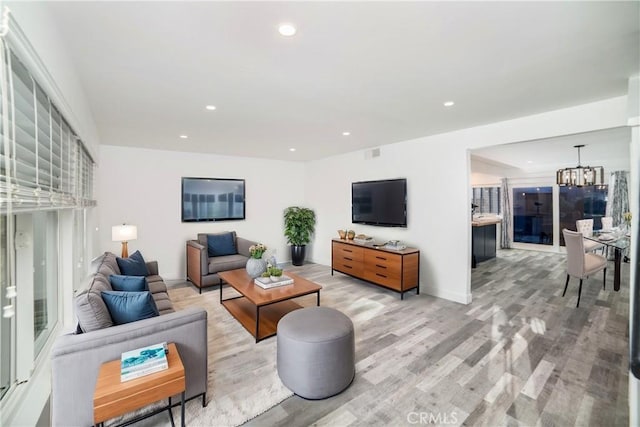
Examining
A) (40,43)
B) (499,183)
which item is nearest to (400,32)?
(40,43)

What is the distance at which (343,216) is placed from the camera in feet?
18.9

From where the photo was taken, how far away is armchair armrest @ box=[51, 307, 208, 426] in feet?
5.00

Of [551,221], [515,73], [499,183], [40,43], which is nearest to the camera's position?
[40,43]

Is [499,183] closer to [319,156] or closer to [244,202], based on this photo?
[319,156]

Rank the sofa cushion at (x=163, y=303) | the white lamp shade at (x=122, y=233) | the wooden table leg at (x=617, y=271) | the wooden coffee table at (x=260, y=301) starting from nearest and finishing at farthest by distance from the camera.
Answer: the sofa cushion at (x=163, y=303)
the wooden coffee table at (x=260, y=301)
the white lamp shade at (x=122, y=233)
the wooden table leg at (x=617, y=271)

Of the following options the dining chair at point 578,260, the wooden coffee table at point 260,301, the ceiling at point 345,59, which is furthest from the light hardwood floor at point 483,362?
the ceiling at point 345,59

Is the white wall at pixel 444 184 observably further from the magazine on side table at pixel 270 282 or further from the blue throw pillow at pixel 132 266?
the blue throw pillow at pixel 132 266

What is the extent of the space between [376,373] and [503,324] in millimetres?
1924

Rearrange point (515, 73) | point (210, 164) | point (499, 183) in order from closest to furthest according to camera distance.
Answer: point (515, 73)
point (210, 164)
point (499, 183)

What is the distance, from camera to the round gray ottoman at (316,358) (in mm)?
1994

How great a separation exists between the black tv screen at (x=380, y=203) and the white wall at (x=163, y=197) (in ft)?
7.16

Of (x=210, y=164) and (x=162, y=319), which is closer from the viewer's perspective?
(x=162, y=319)

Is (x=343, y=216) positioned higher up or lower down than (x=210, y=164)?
lower down

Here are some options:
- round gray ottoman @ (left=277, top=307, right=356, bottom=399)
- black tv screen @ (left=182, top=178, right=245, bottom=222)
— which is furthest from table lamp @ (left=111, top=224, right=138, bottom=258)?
round gray ottoman @ (left=277, top=307, right=356, bottom=399)
